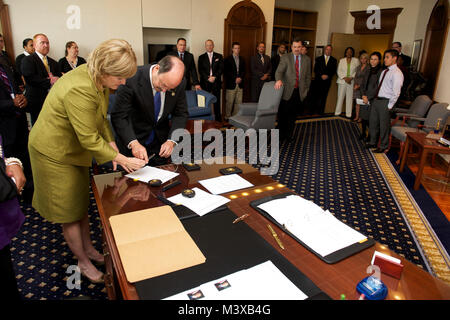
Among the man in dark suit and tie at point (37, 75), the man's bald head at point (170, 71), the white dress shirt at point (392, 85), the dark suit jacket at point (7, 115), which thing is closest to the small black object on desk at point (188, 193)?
the man's bald head at point (170, 71)

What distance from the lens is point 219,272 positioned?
44.4 inches

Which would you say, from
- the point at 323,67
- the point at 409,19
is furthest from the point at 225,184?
the point at 409,19

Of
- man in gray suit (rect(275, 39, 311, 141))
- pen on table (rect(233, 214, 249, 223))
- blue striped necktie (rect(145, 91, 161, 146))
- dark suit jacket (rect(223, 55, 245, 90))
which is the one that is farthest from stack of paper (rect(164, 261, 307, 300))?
dark suit jacket (rect(223, 55, 245, 90))

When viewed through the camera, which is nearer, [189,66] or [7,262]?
[7,262]

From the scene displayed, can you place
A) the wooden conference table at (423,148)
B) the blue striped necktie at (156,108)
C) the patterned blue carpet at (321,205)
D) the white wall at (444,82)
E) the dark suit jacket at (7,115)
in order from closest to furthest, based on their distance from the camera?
the patterned blue carpet at (321,205), the blue striped necktie at (156,108), the dark suit jacket at (7,115), the wooden conference table at (423,148), the white wall at (444,82)

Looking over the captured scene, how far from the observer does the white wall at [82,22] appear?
204 inches

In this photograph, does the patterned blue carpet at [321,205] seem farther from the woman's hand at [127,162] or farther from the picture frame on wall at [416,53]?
the picture frame on wall at [416,53]

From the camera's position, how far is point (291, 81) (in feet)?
18.6

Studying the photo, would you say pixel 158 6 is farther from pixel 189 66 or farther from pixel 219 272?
pixel 219 272

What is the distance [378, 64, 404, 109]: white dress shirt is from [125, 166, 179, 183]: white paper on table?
4391mm

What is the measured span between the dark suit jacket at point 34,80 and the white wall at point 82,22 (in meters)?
1.05

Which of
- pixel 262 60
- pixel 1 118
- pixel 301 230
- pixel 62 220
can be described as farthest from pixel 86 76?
pixel 262 60

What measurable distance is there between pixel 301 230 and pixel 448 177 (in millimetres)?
3880

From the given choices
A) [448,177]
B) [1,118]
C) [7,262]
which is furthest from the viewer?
[448,177]
